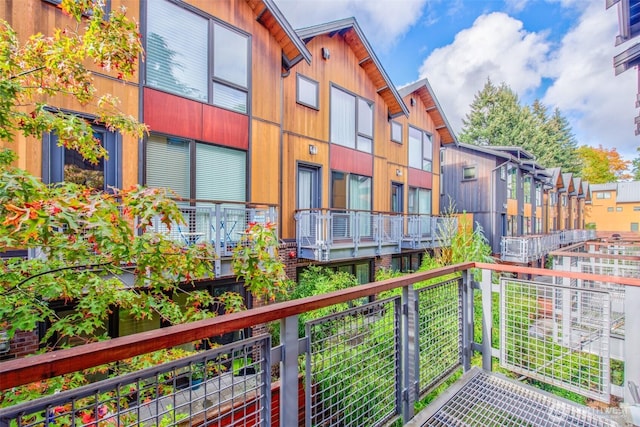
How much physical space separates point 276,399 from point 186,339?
0.87 metres

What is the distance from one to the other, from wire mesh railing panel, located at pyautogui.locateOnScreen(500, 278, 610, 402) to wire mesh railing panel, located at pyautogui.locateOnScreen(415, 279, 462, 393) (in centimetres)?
49

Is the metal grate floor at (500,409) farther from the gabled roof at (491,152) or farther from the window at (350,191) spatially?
the gabled roof at (491,152)

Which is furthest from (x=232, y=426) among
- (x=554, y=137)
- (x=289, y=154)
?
(x=554, y=137)

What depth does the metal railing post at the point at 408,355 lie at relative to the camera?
7.43 feet

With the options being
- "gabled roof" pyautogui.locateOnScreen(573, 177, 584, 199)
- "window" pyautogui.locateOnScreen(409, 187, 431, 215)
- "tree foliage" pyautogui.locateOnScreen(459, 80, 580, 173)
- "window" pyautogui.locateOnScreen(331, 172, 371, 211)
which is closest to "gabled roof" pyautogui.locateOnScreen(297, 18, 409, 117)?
"window" pyautogui.locateOnScreen(331, 172, 371, 211)

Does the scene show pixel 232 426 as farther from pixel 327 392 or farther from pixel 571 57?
pixel 571 57

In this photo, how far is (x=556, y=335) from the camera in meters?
2.94

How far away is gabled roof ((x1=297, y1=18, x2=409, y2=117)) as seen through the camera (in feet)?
26.9

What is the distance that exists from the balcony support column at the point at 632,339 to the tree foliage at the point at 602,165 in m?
48.6

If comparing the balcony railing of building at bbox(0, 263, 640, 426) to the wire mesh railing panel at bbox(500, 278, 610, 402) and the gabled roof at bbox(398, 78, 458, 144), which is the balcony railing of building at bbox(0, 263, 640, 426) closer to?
the wire mesh railing panel at bbox(500, 278, 610, 402)

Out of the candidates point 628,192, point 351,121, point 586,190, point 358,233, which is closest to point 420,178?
point 351,121

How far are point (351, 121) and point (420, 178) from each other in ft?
14.3

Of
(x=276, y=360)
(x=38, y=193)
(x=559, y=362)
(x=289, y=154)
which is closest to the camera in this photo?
(x=276, y=360)

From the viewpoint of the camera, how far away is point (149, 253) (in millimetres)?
2383
